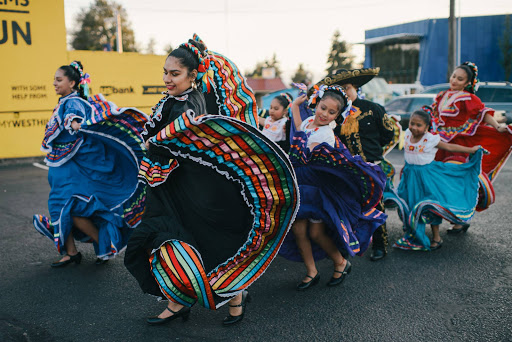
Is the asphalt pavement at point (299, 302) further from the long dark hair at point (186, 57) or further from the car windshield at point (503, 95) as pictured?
the car windshield at point (503, 95)

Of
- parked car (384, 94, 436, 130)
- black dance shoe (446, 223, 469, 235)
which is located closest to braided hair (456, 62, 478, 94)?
black dance shoe (446, 223, 469, 235)

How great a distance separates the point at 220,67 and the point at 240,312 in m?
2.02

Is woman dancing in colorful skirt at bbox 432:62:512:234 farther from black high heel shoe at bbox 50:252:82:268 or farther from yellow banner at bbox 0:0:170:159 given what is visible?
yellow banner at bbox 0:0:170:159

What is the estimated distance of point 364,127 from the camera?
178 inches

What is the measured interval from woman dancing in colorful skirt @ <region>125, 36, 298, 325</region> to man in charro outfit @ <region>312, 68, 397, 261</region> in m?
1.65

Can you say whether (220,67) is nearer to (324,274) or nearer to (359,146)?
→ (359,146)

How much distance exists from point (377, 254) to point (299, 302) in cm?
133

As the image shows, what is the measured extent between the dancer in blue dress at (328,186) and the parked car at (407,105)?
8.92 metres

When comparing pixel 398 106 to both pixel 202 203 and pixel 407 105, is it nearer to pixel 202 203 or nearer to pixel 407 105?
pixel 407 105

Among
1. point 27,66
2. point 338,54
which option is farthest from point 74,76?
point 338,54

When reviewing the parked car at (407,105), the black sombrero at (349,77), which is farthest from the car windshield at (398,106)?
the black sombrero at (349,77)

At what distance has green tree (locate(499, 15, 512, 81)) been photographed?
33.9 m

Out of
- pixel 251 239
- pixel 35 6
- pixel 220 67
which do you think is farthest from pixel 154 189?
pixel 35 6

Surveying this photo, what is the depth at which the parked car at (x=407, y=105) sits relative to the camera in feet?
40.2
